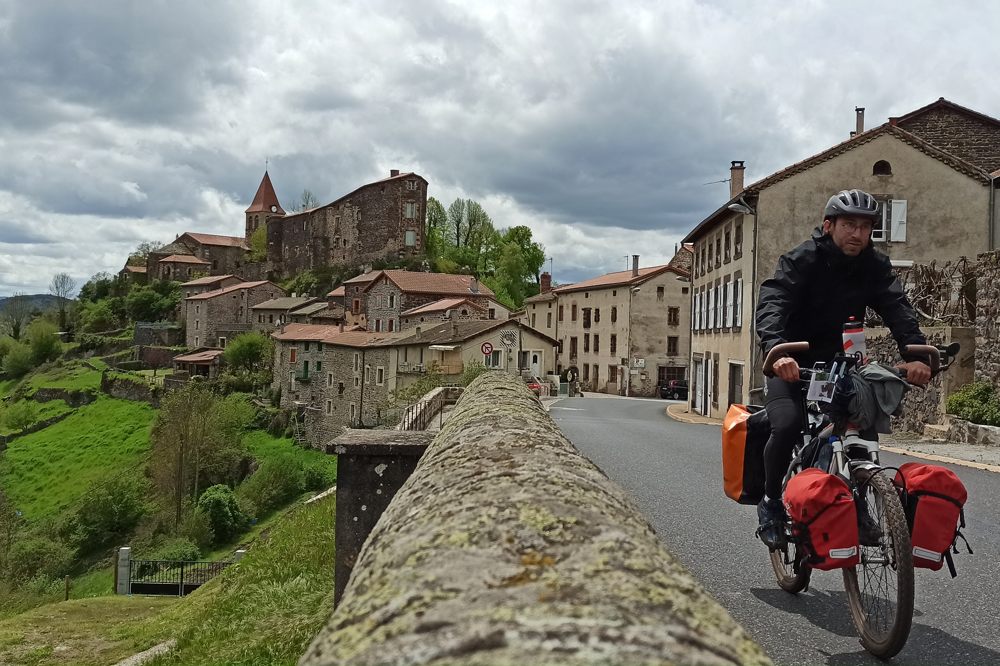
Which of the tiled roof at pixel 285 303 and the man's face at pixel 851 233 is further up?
the tiled roof at pixel 285 303

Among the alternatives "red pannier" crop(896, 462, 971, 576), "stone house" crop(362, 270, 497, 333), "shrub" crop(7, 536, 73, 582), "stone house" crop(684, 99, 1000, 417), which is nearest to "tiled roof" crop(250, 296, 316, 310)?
"stone house" crop(362, 270, 497, 333)

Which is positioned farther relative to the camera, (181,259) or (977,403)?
(181,259)

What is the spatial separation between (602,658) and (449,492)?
1097 mm

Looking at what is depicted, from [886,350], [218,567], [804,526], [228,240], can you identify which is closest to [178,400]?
[218,567]

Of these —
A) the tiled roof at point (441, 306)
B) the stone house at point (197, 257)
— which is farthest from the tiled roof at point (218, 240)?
the tiled roof at point (441, 306)

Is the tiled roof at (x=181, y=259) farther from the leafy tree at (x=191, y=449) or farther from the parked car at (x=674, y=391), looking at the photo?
the parked car at (x=674, y=391)

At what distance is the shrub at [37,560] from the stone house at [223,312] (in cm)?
4965

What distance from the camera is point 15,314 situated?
123938mm

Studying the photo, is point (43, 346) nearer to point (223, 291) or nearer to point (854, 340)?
point (223, 291)

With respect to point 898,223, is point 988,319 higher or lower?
lower

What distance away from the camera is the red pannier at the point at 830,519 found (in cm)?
361

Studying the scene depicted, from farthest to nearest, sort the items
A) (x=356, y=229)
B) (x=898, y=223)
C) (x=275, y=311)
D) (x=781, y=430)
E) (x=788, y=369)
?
(x=356, y=229) → (x=275, y=311) → (x=898, y=223) → (x=781, y=430) → (x=788, y=369)

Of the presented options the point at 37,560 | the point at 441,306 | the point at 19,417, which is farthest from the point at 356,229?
the point at 37,560

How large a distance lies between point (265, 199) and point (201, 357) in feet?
140
